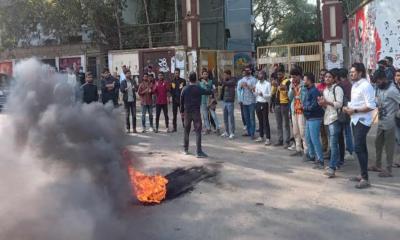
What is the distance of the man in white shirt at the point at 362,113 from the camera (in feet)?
23.4

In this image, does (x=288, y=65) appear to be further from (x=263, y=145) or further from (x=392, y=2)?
(x=263, y=145)

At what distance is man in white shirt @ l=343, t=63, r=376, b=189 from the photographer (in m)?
7.13

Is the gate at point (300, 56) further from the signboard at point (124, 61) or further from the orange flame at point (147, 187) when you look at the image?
the orange flame at point (147, 187)

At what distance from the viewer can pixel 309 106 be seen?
834cm

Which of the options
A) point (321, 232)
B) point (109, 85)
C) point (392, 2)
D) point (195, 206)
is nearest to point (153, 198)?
point (195, 206)

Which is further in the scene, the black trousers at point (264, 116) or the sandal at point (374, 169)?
the black trousers at point (264, 116)

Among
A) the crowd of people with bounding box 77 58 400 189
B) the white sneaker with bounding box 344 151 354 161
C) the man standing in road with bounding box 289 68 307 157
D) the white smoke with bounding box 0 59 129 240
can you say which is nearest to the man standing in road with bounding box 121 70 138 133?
the crowd of people with bounding box 77 58 400 189

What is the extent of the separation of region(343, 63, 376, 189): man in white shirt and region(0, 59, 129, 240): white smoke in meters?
3.47

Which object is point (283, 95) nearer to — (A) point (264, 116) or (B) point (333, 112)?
(A) point (264, 116)

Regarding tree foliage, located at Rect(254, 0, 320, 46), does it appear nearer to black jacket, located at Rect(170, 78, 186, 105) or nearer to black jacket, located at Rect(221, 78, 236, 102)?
black jacket, located at Rect(170, 78, 186, 105)

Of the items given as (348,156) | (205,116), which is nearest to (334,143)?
(348,156)

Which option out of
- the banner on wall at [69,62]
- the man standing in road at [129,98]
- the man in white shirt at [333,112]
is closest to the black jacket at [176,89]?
the man standing in road at [129,98]

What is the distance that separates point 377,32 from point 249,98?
6163 millimetres

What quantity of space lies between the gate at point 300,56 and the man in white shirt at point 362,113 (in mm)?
13130
